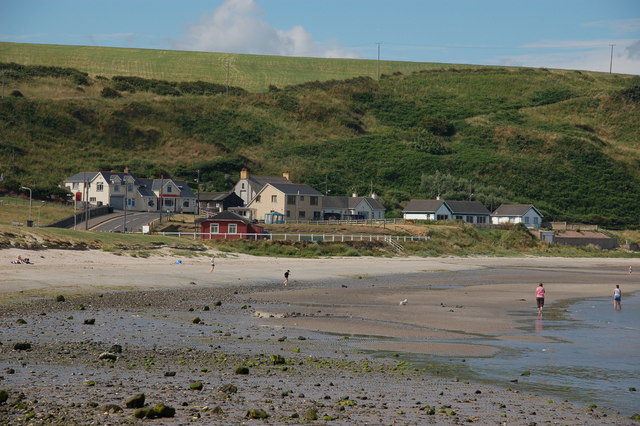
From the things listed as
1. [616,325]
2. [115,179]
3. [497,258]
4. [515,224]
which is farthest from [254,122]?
[616,325]

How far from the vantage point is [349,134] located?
488ft

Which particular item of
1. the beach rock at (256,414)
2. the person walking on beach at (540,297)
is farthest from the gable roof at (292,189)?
the beach rock at (256,414)

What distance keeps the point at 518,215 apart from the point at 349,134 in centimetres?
5319

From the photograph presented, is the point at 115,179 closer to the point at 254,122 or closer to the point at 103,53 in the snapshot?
the point at 254,122

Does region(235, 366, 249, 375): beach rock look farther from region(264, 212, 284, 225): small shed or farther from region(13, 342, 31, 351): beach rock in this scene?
region(264, 212, 284, 225): small shed

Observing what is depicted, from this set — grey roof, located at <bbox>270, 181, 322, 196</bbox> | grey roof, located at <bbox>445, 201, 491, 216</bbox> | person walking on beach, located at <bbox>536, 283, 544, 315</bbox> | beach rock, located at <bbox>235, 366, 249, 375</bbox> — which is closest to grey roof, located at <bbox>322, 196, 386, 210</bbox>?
grey roof, located at <bbox>270, 181, 322, 196</bbox>

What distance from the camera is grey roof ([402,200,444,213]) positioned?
9988 centimetres

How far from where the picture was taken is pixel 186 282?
137 feet

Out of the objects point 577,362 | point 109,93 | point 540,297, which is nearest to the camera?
point 577,362

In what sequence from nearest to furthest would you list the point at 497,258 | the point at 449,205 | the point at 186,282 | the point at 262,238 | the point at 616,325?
the point at 616,325 → the point at 186,282 → the point at 262,238 → the point at 497,258 → the point at 449,205

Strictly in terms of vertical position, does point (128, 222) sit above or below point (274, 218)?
below

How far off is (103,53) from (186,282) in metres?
168

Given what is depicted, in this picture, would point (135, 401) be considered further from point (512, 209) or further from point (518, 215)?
point (512, 209)

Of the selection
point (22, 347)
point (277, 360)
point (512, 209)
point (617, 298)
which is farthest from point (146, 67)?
point (277, 360)
